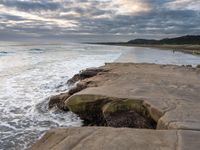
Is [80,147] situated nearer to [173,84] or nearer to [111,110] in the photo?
[111,110]

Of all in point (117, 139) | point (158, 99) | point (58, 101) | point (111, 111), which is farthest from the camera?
point (58, 101)

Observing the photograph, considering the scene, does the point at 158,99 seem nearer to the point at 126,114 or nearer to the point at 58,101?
the point at 126,114

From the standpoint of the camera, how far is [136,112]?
26.8 ft

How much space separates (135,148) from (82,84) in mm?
7310

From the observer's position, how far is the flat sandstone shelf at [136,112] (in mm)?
5184

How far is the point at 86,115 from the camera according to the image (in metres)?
9.16

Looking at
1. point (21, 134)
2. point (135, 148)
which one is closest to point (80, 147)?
point (135, 148)

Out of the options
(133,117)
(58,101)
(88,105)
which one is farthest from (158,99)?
(58,101)

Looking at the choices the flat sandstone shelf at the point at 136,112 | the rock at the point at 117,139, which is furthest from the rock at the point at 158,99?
the rock at the point at 117,139

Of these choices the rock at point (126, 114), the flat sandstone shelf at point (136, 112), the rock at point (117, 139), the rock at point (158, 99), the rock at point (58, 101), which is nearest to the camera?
the rock at point (117, 139)

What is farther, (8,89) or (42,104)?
(8,89)

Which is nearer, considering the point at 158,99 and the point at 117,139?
the point at 117,139

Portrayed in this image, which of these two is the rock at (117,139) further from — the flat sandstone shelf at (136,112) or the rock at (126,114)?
the rock at (126,114)

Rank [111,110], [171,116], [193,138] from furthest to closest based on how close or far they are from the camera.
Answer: [111,110]
[171,116]
[193,138]
